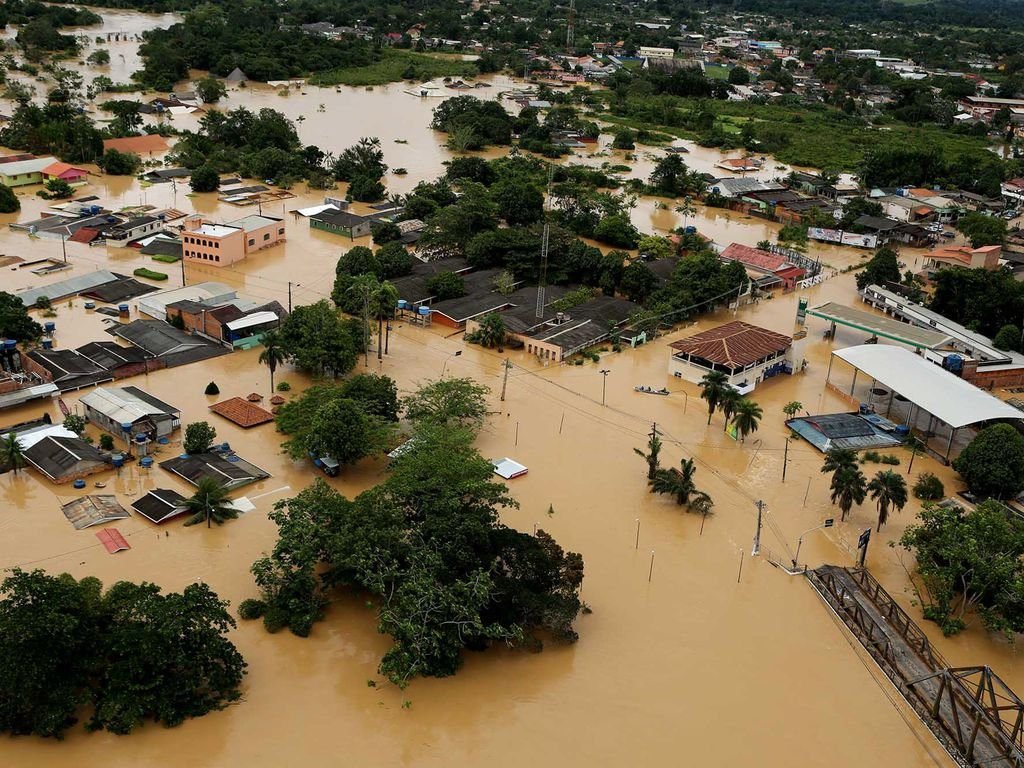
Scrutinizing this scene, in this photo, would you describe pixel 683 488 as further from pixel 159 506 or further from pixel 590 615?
pixel 159 506

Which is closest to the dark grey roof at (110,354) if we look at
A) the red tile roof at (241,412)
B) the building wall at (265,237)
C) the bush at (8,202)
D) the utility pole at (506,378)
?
the red tile roof at (241,412)

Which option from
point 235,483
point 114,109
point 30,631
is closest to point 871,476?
point 235,483

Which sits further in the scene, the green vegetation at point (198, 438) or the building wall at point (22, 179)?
the building wall at point (22, 179)

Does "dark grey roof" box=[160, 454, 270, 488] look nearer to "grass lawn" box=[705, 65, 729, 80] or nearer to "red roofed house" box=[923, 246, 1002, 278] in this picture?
"red roofed house" box=[923, 246, 1002, 278]

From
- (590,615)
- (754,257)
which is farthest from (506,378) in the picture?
(754,257)

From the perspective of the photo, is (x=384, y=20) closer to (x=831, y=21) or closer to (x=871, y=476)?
(x=831, y=21)

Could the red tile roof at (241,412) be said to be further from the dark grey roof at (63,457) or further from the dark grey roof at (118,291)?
the dark grey roof at (118,291)

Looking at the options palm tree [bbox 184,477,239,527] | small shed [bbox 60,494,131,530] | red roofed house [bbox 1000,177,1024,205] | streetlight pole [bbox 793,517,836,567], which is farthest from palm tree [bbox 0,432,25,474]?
red roofed house [bbox 1000,177,1024,205]

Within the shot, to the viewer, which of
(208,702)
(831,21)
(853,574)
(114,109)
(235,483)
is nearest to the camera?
(208,702)
